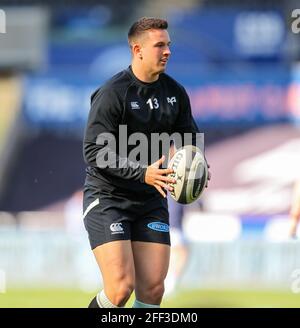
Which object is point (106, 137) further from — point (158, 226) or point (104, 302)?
point (104, 302)

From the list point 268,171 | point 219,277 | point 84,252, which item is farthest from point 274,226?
point 84,252

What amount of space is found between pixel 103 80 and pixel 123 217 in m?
8.68

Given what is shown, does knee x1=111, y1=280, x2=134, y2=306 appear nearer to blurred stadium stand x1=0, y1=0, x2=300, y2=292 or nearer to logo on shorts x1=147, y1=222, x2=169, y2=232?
logo on shorts x1=147, y1=222, x2=169, y2=232

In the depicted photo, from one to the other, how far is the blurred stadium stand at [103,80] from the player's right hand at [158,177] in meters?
5.92

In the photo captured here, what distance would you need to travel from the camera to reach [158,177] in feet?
23.4

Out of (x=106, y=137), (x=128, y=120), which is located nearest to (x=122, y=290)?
(x=106, y=137)

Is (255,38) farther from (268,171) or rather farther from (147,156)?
(147,156)

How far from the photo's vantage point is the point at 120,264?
7.26 metres

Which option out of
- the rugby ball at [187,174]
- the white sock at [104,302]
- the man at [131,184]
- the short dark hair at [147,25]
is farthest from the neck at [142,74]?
the white sock at [104,302]

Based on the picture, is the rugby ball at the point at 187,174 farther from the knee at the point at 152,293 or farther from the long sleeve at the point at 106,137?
the knee at the point at 152,293

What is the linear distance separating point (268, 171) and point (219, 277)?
2.63m

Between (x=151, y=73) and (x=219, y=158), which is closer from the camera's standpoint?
(x=151, y=73)

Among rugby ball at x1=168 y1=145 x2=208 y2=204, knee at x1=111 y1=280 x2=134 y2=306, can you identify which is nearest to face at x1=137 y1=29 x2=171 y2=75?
rugby ball at x1=168 y1=145 x2=208 y2=204

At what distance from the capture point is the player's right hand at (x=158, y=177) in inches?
281
